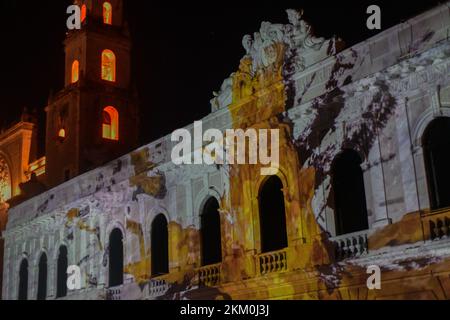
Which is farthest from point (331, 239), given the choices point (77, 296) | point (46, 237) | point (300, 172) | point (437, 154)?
point (46, 237)

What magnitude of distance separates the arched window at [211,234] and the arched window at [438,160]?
26.4 feet

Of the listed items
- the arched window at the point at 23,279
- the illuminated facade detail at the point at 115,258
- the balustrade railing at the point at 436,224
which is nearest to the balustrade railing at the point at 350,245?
the balustrade railing at the point at 436,224

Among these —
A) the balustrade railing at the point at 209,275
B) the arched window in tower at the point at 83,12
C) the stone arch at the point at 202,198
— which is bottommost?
the balustrade railing at the point at 209,275

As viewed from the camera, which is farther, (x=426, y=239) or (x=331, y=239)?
(x=331, y=239)

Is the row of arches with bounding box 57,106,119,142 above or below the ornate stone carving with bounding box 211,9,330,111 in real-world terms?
above

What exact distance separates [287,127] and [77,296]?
473 inches

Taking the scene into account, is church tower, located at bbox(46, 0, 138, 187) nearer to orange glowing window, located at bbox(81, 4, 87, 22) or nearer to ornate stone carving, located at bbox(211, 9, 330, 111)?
orange glowing window, located at bbox(81, 4, 87, 22)

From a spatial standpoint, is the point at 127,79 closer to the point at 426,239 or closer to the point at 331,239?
the point at 331,239

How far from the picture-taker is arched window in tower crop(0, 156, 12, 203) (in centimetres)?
4573

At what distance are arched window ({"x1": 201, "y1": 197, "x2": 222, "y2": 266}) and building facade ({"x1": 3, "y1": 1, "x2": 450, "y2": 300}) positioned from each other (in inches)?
1.4

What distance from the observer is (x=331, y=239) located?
19.6 m

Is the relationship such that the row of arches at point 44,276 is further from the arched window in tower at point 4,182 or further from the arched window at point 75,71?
the arched window in tower at point 4,182

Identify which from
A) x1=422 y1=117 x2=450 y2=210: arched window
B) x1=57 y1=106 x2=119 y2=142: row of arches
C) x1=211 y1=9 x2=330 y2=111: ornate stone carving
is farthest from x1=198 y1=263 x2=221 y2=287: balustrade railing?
x1=57 y1=106 x2=119 y2=142: row of arches

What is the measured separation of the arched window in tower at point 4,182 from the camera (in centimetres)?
4573
